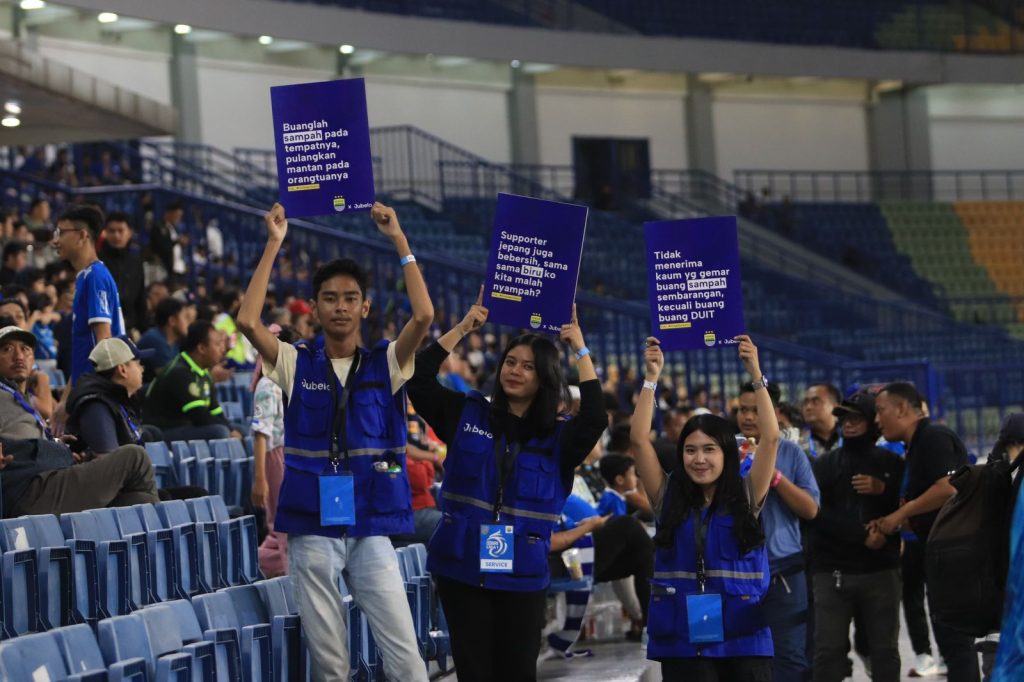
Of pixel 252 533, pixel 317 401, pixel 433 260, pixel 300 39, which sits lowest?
pixel 252 533

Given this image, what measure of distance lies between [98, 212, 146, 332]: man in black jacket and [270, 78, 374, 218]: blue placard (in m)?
4.99

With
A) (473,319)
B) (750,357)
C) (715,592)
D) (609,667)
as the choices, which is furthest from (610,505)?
(473,319)

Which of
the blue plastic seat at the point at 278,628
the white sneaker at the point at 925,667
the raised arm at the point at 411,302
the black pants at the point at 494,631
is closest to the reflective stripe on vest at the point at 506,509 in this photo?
the black pants at the point at 494,631

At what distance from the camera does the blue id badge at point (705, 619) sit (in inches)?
217

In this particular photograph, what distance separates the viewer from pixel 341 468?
5.37m

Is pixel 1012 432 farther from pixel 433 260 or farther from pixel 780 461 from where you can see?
pixel 433 260

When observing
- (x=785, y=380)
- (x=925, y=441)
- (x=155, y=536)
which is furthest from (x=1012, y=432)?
(x=785, y=380)

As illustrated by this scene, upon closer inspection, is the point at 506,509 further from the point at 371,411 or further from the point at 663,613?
the point at 663,613

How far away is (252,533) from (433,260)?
6.92 metres

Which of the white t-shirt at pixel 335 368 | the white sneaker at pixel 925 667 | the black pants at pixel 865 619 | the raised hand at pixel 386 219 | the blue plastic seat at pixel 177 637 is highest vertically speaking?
the raised hand at pixel 386 219

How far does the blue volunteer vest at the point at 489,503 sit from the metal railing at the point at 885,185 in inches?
940

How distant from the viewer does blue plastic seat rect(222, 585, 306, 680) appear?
561 cm

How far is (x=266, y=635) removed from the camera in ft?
18.2

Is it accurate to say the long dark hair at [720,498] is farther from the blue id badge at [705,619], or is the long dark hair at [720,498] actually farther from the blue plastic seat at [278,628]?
the blue plastic seat at [278,628]
